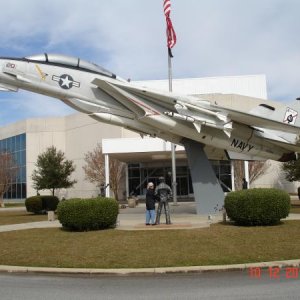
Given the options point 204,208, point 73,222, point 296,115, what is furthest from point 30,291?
point 296,115

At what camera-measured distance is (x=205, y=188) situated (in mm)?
18750

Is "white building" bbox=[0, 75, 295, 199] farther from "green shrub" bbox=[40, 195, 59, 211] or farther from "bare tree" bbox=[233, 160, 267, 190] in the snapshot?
"green shrub" bbox=[40, 195, 59, 211]

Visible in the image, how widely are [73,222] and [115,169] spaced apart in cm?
3434

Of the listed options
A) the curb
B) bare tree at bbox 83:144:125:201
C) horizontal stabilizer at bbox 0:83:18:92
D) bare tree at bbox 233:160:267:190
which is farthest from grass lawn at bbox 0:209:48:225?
bare tree at bbox 233:160:267:190

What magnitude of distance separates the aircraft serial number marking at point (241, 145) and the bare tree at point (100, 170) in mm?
29531

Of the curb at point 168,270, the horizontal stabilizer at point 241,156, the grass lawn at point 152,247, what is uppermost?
the horizontal stabilizer at point 241,156

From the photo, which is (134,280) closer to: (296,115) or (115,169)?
(296,115)

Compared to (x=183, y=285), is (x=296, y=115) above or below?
above

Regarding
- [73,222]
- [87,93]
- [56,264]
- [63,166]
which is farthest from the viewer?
[63,166]

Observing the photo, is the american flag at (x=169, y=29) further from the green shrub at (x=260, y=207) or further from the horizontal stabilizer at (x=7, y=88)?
the green shrub at (x=260, y=207)

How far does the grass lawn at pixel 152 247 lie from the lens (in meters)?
9.28

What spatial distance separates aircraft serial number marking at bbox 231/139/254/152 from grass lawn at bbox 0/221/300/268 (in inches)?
223

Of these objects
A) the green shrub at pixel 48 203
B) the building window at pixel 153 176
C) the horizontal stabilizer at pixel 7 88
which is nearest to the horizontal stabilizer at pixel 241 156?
the horizontal stabilizer at pixel 7 88

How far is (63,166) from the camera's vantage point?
48.0 m
